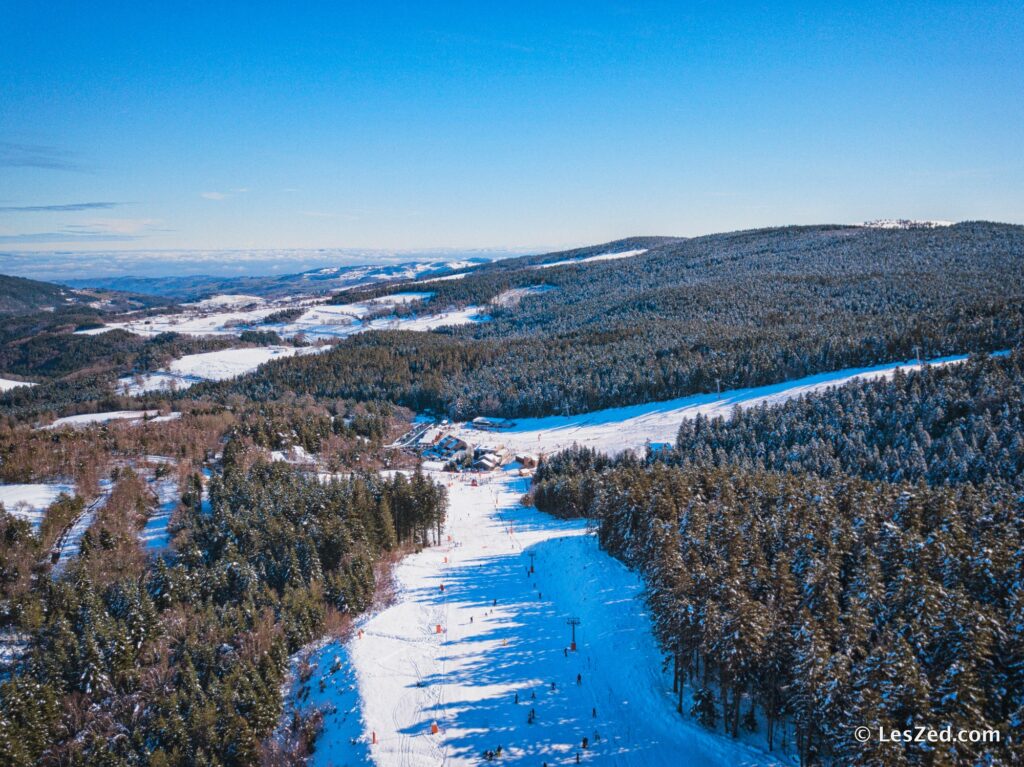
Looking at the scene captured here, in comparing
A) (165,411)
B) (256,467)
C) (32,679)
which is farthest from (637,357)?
(32,679)

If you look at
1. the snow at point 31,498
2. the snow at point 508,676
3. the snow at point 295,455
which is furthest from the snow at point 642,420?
the snow at point 31,498

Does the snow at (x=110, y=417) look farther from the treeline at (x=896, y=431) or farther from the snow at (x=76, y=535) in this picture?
the treeline at (x=896, y=431)

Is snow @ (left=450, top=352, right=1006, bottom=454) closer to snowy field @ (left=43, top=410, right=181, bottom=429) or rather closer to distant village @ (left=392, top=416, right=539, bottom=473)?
distant village @ (left=392, top=416, right=539, bottom=473)

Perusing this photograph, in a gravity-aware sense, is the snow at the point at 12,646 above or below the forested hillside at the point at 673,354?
below

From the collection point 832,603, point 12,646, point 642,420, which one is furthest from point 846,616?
point 642,420

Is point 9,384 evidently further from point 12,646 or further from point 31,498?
point 12,646

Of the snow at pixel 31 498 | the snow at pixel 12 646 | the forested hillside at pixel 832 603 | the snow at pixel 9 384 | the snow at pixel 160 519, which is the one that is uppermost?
the snow at pixel 9 384

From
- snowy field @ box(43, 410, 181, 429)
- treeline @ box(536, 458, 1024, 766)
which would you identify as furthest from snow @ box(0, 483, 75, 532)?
treeline @ box(536, 458, 1024, 766)
